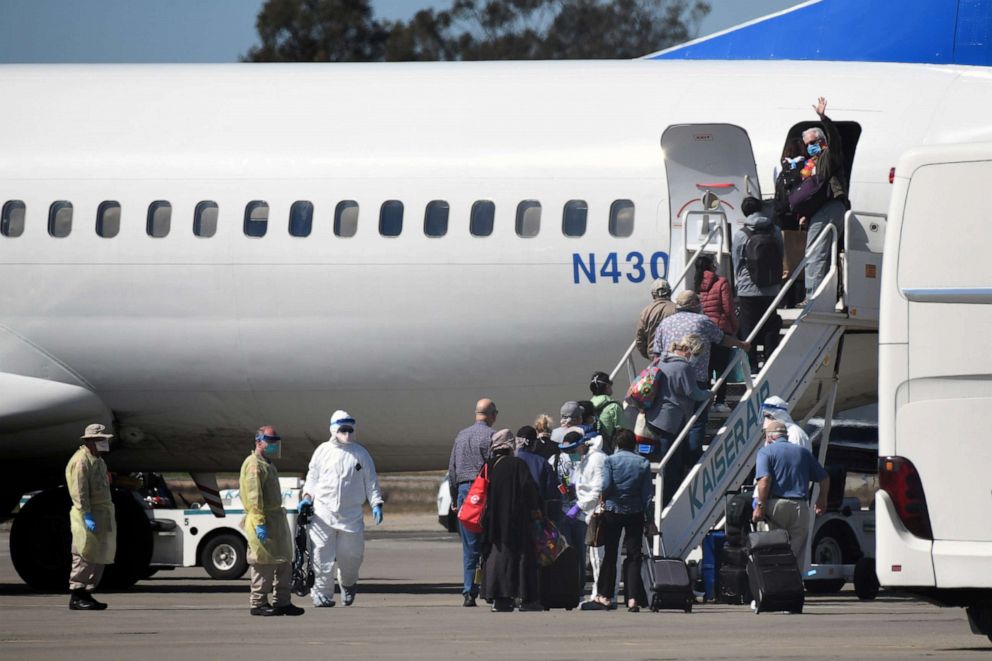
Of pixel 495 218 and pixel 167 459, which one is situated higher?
pixel 495 218

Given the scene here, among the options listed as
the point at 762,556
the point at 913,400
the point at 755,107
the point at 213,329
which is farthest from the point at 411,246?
the point at 913,400

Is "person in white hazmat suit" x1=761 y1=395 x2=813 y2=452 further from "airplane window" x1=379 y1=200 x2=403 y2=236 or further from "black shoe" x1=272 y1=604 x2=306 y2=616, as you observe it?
"black shoe" x1=272 y1=604 x2=306 y2=616

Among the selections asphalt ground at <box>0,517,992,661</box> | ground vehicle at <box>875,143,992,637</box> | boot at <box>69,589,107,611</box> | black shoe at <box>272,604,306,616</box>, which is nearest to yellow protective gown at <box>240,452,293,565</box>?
black shoe at <box>272,604,306,616</box>

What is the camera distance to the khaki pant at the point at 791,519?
53.4 ft

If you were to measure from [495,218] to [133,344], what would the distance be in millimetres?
4021

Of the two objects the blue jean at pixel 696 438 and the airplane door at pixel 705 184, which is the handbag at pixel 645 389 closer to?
the blue jean at pixel 696 438

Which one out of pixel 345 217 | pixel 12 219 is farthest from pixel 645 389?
pixel 12 219

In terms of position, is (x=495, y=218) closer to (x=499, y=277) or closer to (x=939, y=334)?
(x=499, y=277)

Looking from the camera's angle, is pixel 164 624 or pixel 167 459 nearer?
pixel 164 624

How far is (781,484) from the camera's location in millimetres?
16297

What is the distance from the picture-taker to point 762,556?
609 inches

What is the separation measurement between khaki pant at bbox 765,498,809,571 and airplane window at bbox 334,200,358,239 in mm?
5312

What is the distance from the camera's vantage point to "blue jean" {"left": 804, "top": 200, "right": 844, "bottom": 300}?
17.1 m

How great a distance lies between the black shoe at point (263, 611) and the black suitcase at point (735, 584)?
405 cm
